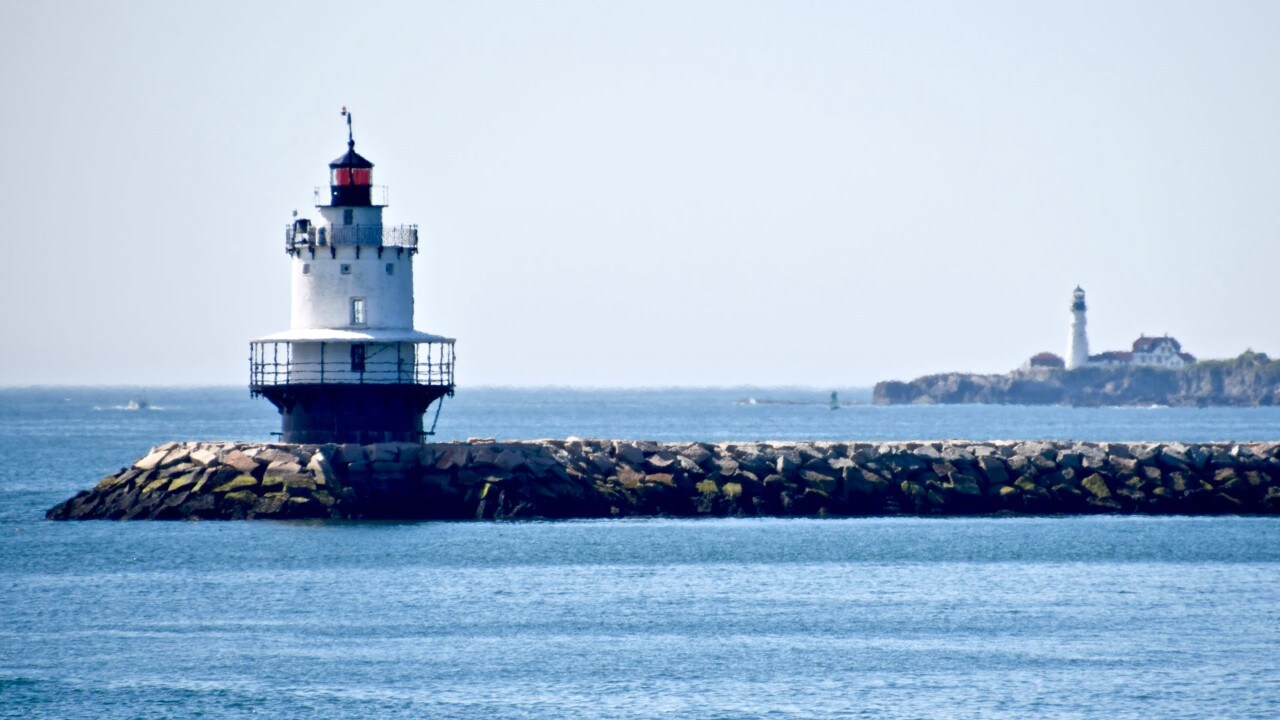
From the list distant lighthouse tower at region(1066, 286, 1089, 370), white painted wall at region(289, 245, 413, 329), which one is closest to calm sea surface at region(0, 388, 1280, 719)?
white painted wall at region(289, 245, 413, 329)

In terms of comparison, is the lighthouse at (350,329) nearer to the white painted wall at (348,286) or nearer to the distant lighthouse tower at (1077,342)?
the white painted wall at (348,286)

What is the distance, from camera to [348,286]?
142ft

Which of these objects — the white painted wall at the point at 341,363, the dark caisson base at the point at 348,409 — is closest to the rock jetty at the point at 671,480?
the dark caisson base at the point at 348,409

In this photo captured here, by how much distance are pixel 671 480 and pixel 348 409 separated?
24.8 feet

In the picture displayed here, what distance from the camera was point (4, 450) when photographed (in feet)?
278

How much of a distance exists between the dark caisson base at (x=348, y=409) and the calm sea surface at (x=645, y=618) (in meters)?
3.09

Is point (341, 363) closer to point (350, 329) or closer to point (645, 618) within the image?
point (350, 329)

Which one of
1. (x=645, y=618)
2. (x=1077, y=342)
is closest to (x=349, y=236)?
(x=645, y=618)

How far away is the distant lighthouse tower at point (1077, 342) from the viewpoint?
180750 millimetres

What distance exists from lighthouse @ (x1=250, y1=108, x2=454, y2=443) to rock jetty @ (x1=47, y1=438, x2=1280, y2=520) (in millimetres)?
1279

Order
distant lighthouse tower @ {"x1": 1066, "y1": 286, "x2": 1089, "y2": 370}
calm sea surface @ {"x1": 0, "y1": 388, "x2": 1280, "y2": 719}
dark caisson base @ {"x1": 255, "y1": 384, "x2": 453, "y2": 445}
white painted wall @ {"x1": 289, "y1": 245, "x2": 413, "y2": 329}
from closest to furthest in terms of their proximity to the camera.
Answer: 1. calm sea surface @ {"x1": 0, "y1": 388, "x2": 1280, "y2": 719}
2. white painted wall @ {"x1": 289, "y1": 245, "x2": 413, "y2": 329}
3. dark caisson base @ {"x1": 255, "y1": 384, "x2": 453, "y2": 445}
4. distant lighthouse tower @ {"x1": 1066, "y1": 286, "x2": 1089, "y2": 370}

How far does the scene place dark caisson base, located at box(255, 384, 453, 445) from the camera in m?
43.3

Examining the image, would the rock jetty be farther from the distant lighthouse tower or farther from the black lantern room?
the distant lighthouse tower

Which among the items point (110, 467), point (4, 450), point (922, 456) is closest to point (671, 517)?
point (922, 456)
